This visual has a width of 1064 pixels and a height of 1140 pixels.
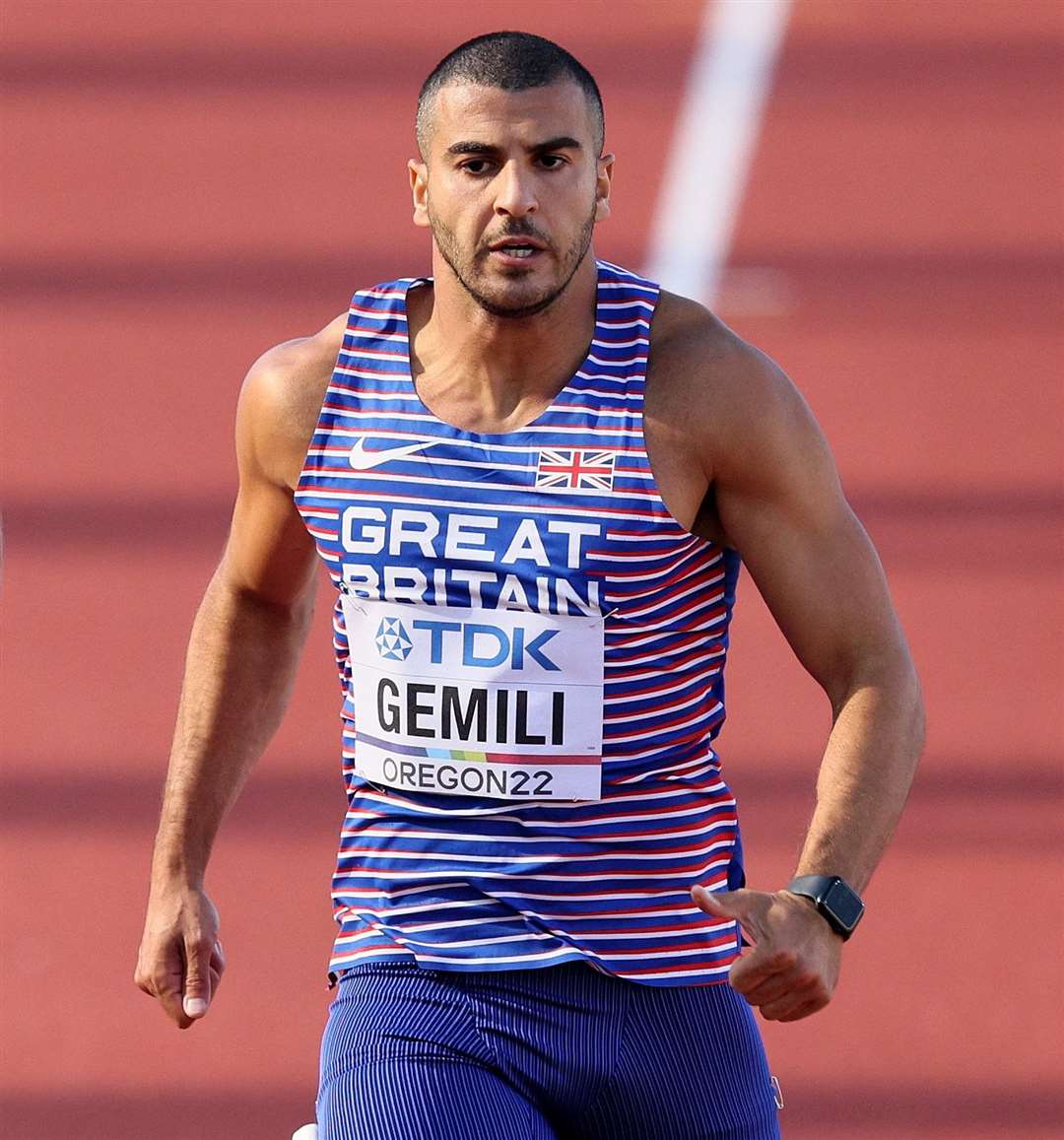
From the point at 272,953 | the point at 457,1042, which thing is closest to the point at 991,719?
the point at 272,953

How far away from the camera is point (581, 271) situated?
263 cm

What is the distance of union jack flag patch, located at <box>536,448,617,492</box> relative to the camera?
2.49 m

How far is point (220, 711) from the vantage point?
284 cm

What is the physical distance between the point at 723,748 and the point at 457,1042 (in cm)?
274

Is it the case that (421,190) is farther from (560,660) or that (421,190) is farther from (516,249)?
(560,660)

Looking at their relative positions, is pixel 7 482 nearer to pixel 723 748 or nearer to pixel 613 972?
pixel 723 748

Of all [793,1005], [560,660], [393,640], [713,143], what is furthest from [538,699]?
[713,143]

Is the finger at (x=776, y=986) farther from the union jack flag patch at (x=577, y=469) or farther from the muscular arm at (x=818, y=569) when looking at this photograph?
the union jack flag patch at (x=577, y=469)

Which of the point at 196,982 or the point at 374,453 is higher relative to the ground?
the point at 374,453

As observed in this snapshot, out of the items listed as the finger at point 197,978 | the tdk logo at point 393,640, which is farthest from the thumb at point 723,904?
the finger at point 197,978

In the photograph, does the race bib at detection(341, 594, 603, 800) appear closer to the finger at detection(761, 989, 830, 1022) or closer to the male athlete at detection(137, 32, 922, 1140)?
the male athlete at detection(137, 32, 922, 1140)

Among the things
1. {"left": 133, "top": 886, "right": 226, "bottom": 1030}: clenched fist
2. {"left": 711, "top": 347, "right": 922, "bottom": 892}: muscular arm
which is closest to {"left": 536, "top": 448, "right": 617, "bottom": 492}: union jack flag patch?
{"left": 711, "top": 347, "right": 922, "bottom": 892}: muscular arm

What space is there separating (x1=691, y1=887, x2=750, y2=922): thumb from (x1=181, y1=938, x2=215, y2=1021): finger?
2.32 feet

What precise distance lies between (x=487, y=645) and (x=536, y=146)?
56 centimetres
